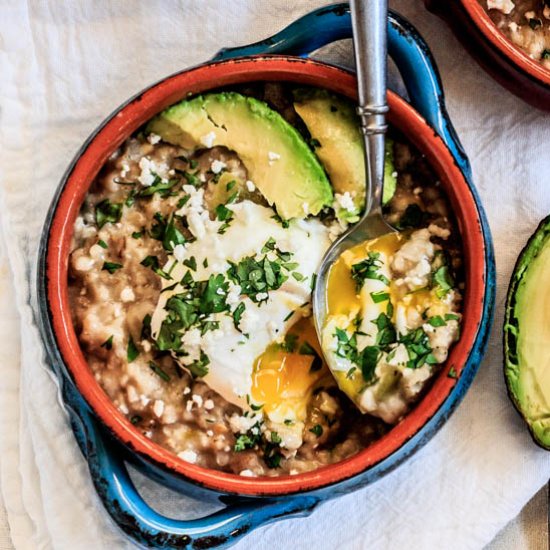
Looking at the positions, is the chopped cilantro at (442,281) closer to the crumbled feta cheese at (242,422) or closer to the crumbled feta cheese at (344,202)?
the crumbled feta cheese at (344,202)

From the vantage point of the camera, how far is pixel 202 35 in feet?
6.66

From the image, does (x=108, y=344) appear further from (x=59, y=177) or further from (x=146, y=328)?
(x=59, y=177)

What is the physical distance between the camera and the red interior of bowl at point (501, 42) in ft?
5.93

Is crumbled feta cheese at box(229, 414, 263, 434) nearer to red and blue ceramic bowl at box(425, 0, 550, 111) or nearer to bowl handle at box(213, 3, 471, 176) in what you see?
bowl handle at box(213, 3, 471, 176)

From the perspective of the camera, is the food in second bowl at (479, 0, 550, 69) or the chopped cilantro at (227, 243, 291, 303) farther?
the food in second bowl at (479, 0, 550, 69)

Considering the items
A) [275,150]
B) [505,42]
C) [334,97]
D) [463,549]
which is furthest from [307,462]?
[505,42]

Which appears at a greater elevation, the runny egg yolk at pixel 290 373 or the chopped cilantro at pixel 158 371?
the runny egg yolk at pixel 290 373

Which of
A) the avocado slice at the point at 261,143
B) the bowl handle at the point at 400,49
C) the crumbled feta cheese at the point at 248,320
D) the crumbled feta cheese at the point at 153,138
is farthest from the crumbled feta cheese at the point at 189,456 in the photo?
the bowl handle at the point at 400,49

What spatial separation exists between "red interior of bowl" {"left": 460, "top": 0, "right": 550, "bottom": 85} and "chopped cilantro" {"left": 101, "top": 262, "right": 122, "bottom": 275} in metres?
0.84

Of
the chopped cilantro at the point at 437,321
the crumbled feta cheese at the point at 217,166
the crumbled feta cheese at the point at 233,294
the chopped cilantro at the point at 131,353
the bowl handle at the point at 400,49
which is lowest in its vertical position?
the chopped cilantro at the point at 131,353

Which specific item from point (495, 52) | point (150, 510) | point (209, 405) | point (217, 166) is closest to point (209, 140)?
point (217, 166)

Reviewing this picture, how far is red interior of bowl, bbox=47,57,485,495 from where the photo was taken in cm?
A: 168

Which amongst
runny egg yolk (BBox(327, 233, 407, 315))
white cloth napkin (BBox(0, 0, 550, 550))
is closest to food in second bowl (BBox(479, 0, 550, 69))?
white cloth napkin (BBox(0, 0, 550, 550))

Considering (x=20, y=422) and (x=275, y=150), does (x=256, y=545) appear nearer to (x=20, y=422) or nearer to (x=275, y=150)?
(x=20, y=422)
